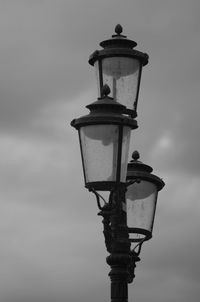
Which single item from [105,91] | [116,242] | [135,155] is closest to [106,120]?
[105,91]

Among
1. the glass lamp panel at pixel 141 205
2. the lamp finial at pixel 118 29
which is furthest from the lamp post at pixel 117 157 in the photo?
the lamp finial at pixel 118 29

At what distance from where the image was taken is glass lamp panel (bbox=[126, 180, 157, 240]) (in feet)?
51.9

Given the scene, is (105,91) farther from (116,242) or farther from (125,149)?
(116,242)

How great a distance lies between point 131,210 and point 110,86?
178cm

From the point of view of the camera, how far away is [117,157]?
13188 mm

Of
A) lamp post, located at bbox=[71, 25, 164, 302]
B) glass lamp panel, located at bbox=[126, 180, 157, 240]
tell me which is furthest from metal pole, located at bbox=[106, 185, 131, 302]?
glass lamp panel, located at bbox=[126, 180, 157, 240]

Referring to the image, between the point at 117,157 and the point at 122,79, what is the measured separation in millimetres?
2260

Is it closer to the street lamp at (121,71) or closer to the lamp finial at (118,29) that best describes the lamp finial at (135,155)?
the street lamp at (121,71)

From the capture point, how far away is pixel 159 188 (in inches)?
631

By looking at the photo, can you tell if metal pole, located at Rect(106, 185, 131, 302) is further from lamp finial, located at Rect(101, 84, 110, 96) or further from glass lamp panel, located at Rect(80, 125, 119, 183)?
lamp finial, located at Rect(101, 84, 110, 96)

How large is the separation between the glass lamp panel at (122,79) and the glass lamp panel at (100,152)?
186cm

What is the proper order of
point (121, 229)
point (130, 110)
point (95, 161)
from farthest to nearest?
point (130, 110) → point (121, 229) → point (95, 161)

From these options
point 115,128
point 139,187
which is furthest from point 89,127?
point 139,187

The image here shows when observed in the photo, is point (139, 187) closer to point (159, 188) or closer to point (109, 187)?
point (159, 188)
